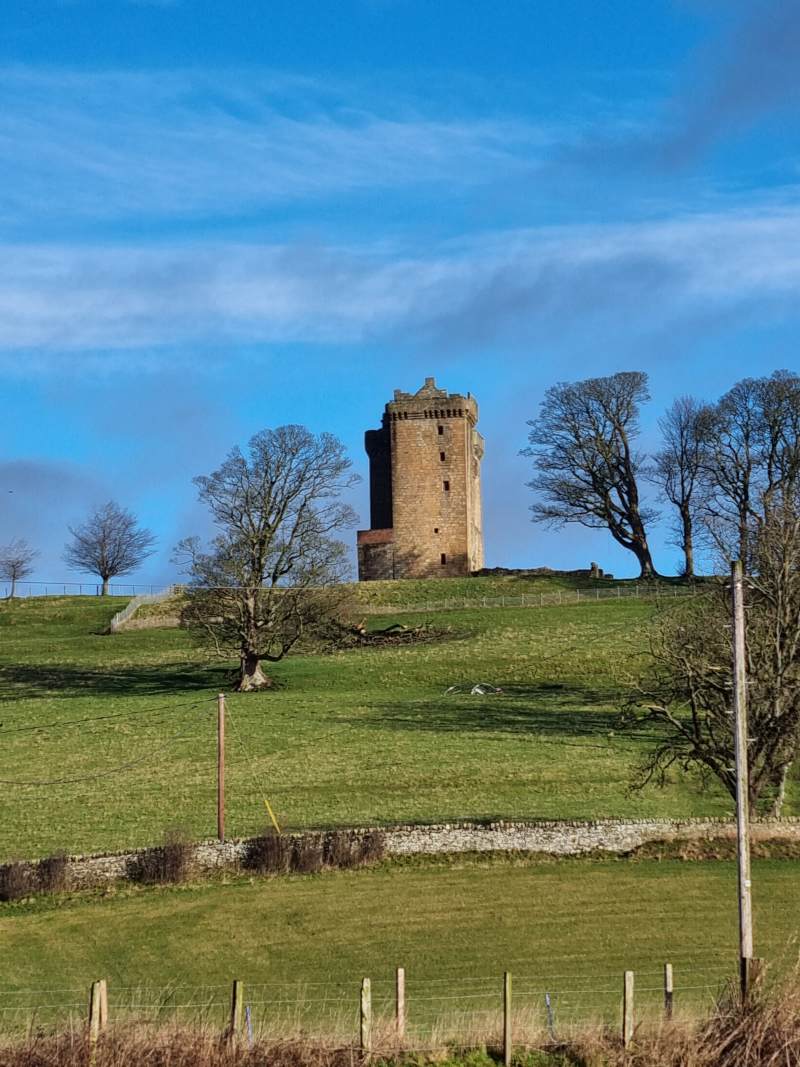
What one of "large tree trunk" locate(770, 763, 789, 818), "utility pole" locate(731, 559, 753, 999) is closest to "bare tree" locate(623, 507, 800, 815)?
"large tree trunk" locate(770, 763, 789, 818)

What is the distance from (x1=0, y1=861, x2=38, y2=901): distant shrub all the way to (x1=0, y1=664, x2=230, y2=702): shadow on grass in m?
27.0

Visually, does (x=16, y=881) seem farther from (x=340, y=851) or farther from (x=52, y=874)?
(x=340, y=851)

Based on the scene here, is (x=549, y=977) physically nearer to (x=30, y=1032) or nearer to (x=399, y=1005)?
(x=399, y=1005)

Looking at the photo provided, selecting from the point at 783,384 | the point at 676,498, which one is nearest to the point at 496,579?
the point at 676,498

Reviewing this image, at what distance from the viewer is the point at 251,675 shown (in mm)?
58406

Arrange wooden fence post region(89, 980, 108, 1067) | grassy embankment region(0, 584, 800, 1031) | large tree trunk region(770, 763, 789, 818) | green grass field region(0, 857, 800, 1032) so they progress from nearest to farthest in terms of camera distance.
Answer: wooden fence post region(89, 980, 108, 1067) < green grass field region(0, 857, 800, 1032) < grassy embankment region(0, 584, 800, 1031) < large tree trunk region(770, 763, 789, 818)

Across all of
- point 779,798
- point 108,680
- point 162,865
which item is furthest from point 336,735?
point 108,680

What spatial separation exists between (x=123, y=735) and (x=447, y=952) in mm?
25254

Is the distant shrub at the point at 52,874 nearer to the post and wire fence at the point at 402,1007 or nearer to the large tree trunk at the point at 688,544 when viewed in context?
the post and wire fence at the point at 402,1007

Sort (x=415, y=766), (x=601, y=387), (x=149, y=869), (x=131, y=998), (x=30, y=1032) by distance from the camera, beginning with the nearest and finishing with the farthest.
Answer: (x=30, y=1032), (x=131, y=998), (x=149, y=869), (x=415, y=766), (x=601, y=387)

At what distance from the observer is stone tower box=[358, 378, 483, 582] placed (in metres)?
98.1

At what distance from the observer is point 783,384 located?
81562 millimetres

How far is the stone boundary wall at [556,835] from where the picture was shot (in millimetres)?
32219

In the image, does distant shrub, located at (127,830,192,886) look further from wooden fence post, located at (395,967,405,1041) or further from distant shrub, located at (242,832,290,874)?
wooden fence post, located at (395,967,405,1041)
